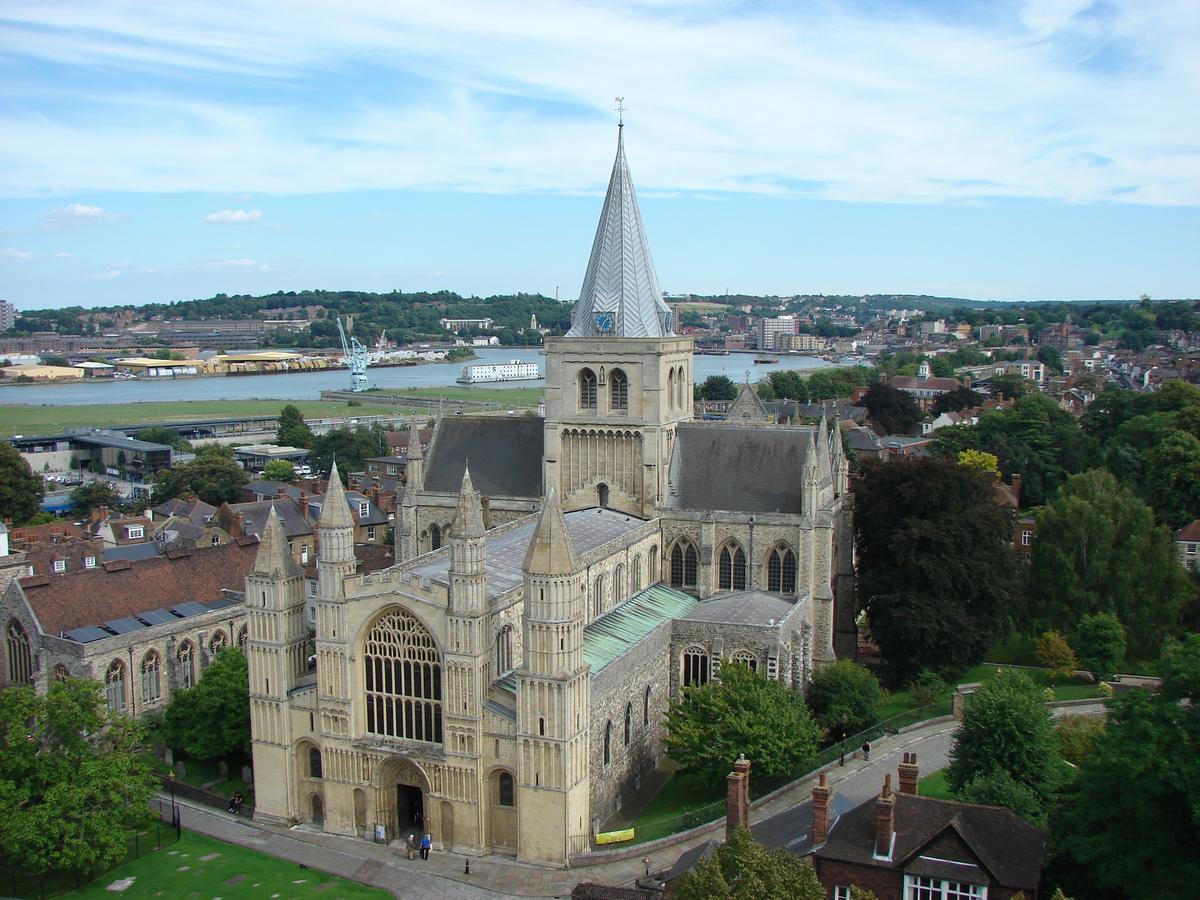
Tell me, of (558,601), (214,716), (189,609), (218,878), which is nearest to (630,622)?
(558,601)

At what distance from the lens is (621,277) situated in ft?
158

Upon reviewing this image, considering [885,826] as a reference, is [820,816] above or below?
below

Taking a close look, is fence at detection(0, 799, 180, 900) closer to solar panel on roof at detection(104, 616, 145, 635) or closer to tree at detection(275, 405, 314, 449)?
solar panel on roof at detection(104, 616, 145, 635)

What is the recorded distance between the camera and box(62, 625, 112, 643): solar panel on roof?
4262 cm

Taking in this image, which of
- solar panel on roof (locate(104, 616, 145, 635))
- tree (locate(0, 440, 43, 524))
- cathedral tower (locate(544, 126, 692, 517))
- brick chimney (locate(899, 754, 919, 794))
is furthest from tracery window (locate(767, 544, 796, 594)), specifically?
tree (locate(0, 440, 43, 524))

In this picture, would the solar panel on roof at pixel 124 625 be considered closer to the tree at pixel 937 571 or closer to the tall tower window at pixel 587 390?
the tall tower window at pixel 587 390

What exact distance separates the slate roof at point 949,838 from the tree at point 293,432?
3948 inches

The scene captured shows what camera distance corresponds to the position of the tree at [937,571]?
152 feet

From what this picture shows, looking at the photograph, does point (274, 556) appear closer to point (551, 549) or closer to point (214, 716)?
point (214, 716)

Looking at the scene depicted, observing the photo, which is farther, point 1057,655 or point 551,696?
point 1057,655

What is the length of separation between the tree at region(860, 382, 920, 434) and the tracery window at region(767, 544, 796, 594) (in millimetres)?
81494

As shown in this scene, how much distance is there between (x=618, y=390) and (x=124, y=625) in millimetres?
22219

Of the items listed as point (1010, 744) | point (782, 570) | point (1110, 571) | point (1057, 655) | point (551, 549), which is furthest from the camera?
point (1110, 571)

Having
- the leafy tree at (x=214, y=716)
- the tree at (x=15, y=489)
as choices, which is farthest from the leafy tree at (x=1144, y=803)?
the tree at (x=15, y=489)
